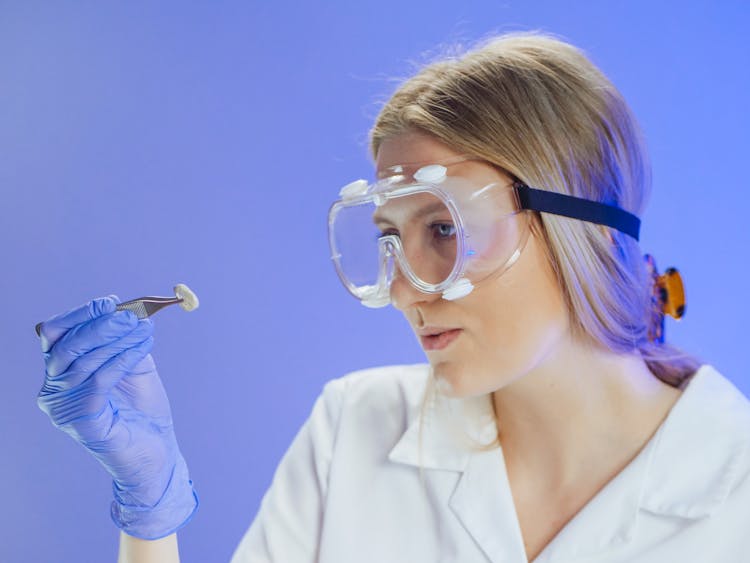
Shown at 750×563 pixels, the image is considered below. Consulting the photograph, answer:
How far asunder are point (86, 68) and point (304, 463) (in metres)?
1.27

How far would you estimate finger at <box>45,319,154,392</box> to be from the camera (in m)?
1.72

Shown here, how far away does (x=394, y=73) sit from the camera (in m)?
2.77

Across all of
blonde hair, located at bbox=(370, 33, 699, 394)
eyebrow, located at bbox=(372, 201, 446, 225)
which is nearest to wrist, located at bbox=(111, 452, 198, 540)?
eyebrow, located at bbox=(372, 201, 446, 225)

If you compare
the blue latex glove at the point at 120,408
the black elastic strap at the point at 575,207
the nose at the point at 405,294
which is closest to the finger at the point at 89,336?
the blue latex glove at the point at 120,408

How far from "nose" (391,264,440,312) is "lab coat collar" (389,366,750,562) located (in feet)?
1.41

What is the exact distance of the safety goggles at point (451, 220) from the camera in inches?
72.6

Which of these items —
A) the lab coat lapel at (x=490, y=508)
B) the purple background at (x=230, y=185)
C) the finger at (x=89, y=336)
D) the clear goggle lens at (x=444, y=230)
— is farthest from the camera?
the purple background at (x=230, y=185)

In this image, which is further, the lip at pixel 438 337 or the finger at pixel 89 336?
the lip at pixel 438 337

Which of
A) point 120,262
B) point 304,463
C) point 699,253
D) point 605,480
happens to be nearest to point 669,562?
point 605,480

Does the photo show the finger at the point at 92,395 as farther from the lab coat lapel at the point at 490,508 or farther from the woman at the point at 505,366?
the lab coat lapel at the point at 490,508

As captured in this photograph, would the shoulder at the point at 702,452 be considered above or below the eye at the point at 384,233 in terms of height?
below

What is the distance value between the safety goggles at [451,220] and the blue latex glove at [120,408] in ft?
1.80

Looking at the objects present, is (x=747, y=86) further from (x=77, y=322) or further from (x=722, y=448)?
(x=77, y=322)

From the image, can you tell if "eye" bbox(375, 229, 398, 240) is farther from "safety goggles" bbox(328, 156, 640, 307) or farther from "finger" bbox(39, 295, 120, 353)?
"finger" bbox(39, 295, 120, 353)
